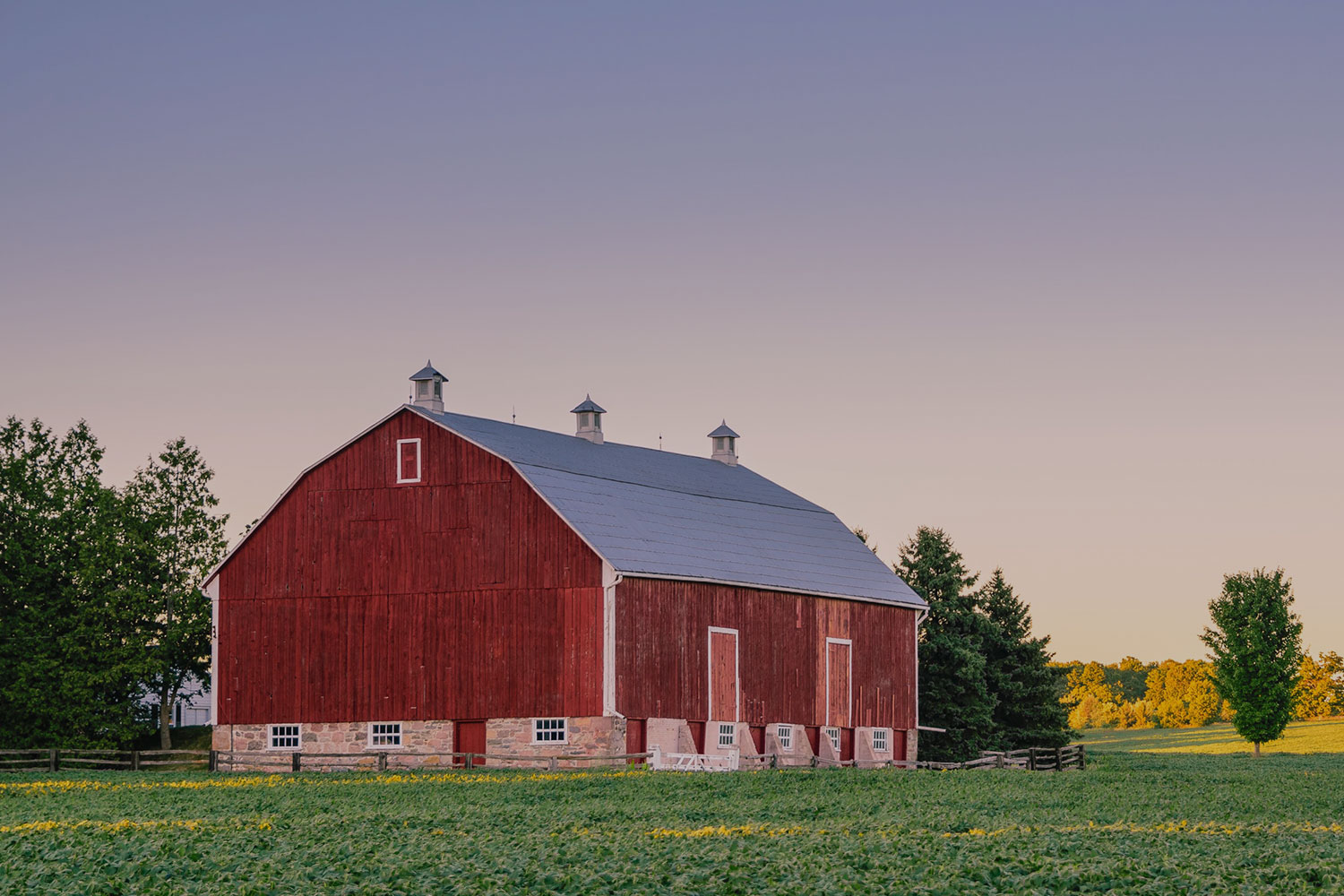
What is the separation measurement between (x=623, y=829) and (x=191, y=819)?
7.06 meters

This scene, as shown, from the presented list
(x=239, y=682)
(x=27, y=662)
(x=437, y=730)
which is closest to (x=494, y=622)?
(x=437, y=730)

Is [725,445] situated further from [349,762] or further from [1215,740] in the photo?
[1215,740]

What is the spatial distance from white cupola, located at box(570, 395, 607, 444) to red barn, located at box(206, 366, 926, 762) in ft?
10.4

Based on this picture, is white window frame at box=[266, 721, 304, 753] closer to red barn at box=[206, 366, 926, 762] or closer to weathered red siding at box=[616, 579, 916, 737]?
red barn at box=[206, 366, 926, 762]

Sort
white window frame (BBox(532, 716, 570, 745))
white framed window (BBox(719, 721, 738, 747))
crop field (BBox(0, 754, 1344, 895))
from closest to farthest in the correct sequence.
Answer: crop field (BBox(0, 754, 1344, 895)) → white window frame (BBox(532, 716, 570, 745)) → white framed window (BBox(719, 721, 738, 747))

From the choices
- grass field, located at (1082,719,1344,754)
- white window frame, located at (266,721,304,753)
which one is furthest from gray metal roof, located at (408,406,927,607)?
grass field, located at (1082,719,1344,754)

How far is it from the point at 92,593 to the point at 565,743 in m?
20.9

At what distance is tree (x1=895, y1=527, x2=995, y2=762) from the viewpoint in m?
60.8

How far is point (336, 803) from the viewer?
103 feet

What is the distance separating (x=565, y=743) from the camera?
44.4 metres

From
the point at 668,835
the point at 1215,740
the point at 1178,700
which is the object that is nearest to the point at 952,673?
the point at 668,835

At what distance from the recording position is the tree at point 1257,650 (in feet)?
234

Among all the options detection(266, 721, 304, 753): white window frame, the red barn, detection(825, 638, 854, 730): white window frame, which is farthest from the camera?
detection(825, 638, 854, 730): white window frame

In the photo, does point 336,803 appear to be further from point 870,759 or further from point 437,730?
point 870,759
